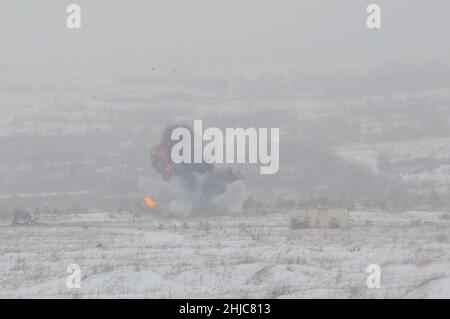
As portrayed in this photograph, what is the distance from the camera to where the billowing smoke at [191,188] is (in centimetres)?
6800

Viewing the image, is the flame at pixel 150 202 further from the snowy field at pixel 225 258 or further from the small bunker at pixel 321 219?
the small bunker at pixel 321 219

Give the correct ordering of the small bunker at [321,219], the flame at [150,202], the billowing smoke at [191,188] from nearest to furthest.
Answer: the small bunker at [321,219], the billowing smoke at [191,188], the flame at [150,202]

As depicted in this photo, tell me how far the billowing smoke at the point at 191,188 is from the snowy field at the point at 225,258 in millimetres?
5805

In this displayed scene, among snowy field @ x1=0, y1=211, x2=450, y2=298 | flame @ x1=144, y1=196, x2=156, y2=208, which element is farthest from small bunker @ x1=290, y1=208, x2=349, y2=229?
flame @ x1=144, y1=196, x2=156, y2=208

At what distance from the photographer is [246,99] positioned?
7456 inches

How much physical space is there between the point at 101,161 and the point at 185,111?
41.5m

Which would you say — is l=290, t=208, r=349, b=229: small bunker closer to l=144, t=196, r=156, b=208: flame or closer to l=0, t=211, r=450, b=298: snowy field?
l=0, t=211, r=450, b=298: snowy field

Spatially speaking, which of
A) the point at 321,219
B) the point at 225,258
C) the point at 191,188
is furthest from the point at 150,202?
the point at 225,258

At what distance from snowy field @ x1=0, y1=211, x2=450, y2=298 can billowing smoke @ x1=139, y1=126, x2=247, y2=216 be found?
19.0 feet

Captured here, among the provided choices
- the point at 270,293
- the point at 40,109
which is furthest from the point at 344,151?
the point at 270,293

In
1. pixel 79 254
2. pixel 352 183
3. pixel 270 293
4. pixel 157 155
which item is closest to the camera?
pixel 270 293

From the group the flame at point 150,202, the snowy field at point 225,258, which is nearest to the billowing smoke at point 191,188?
the flame at point 150,202
